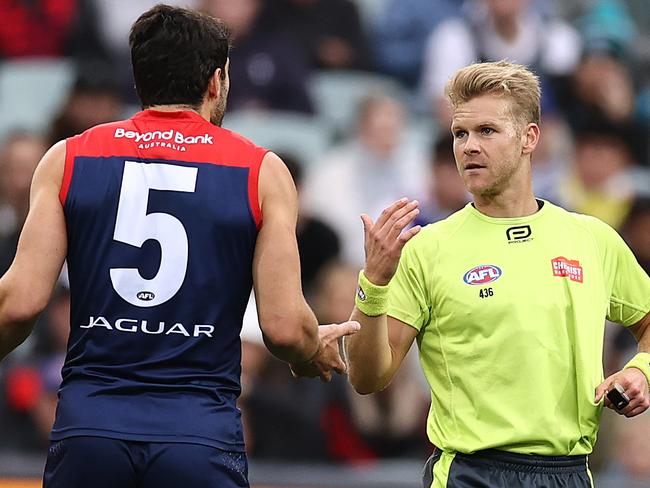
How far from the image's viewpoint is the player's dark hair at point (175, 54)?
4.27 meters

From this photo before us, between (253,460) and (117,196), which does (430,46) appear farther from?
(117,196)

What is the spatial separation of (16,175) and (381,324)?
6.39 metres

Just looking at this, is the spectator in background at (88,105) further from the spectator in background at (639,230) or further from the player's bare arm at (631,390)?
the player's bare arm at (631,390)

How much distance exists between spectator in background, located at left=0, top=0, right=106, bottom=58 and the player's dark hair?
6.72 m

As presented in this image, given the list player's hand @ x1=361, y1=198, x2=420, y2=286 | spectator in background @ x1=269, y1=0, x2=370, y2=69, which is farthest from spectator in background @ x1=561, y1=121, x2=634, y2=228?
player's hand @ x1=361, y1=198, x2=420, y2=286

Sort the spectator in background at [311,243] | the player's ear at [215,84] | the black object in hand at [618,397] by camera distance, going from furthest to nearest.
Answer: the spectator in background at [311,243], the black object in hand at [618,397], the player's ear at [215,84]

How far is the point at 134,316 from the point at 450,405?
4.25 feet

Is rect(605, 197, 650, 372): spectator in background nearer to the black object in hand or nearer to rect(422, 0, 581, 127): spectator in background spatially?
rect(422, 0, 581, 127): spectator in background

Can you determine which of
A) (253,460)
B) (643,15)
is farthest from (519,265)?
(643,15)

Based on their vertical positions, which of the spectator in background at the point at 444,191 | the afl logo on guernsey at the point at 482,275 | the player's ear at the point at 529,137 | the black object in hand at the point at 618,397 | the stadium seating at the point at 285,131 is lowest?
the black object in hand at the point at 618,397

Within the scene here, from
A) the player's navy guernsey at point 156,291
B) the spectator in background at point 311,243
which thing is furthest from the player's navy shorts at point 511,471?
the spectator in background at point 311,243

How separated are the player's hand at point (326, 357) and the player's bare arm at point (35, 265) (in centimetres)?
88

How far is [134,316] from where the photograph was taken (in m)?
4.11

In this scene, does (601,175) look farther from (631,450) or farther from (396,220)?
(396,220)
